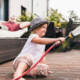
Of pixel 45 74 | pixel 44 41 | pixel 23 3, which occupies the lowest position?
pixel 45 74

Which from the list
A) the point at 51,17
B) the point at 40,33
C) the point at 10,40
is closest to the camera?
the point at 40,33

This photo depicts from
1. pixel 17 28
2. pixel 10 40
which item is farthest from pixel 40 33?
pixel 17 28

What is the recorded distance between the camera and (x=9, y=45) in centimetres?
193

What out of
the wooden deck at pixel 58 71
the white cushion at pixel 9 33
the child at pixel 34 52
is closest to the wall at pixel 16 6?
the white cushion at pixel 9 33

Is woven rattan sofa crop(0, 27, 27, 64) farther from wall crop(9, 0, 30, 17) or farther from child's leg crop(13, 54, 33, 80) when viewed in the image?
wall crop(9, 0, 30, 17)

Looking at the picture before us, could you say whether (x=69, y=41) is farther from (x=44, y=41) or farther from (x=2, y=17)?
(x=2, y=17)

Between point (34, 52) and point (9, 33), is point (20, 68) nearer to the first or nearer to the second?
point (34, 52)

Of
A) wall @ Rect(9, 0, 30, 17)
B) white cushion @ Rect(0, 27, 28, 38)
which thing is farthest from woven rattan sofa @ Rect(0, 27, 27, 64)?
wall @ Rect(9, 0, 30, 17)

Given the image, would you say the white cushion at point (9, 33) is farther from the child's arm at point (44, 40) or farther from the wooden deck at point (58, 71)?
the child's arm at point (44, 40)

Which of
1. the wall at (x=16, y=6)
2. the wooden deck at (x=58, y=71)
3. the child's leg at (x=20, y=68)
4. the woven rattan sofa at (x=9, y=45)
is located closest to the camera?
the child's leg at (x=20, y=68)

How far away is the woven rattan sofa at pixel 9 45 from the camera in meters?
1.78

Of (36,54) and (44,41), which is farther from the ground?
(44,41)

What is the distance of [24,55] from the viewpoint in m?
1.20

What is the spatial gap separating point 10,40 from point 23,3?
141 inches
